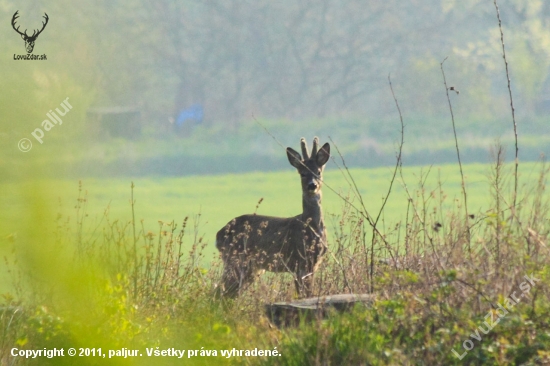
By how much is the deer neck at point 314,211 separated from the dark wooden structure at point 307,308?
2.71 metres

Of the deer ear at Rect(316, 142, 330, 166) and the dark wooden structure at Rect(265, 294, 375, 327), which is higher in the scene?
the deer ear at Rect(316, 142, 330, 166)

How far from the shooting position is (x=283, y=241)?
810cm

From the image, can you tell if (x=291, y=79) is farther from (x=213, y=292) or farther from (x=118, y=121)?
(x=213, y=292)

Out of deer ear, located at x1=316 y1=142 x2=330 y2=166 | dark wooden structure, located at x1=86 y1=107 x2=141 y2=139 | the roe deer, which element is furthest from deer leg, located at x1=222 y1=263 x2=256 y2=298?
dark wooden structure, located at x1=86 y1=107 x2=141 y2=139

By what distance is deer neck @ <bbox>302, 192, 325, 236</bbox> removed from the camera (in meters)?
8.49

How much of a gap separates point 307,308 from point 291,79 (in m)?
48.9

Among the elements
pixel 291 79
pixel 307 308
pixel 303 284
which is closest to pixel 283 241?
pixel 303 284

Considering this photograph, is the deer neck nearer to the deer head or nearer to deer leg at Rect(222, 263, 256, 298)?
the deer head

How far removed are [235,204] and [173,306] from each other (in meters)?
34.4

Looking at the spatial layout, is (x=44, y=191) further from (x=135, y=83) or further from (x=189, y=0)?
(x=189, y=0)

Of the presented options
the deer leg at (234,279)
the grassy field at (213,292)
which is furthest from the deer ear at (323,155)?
the deer leg at (234,279)

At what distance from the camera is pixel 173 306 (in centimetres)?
579

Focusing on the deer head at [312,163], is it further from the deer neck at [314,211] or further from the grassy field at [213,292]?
the grassy field at [213,292]

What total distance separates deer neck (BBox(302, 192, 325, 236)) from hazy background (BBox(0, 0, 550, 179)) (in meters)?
35.5
